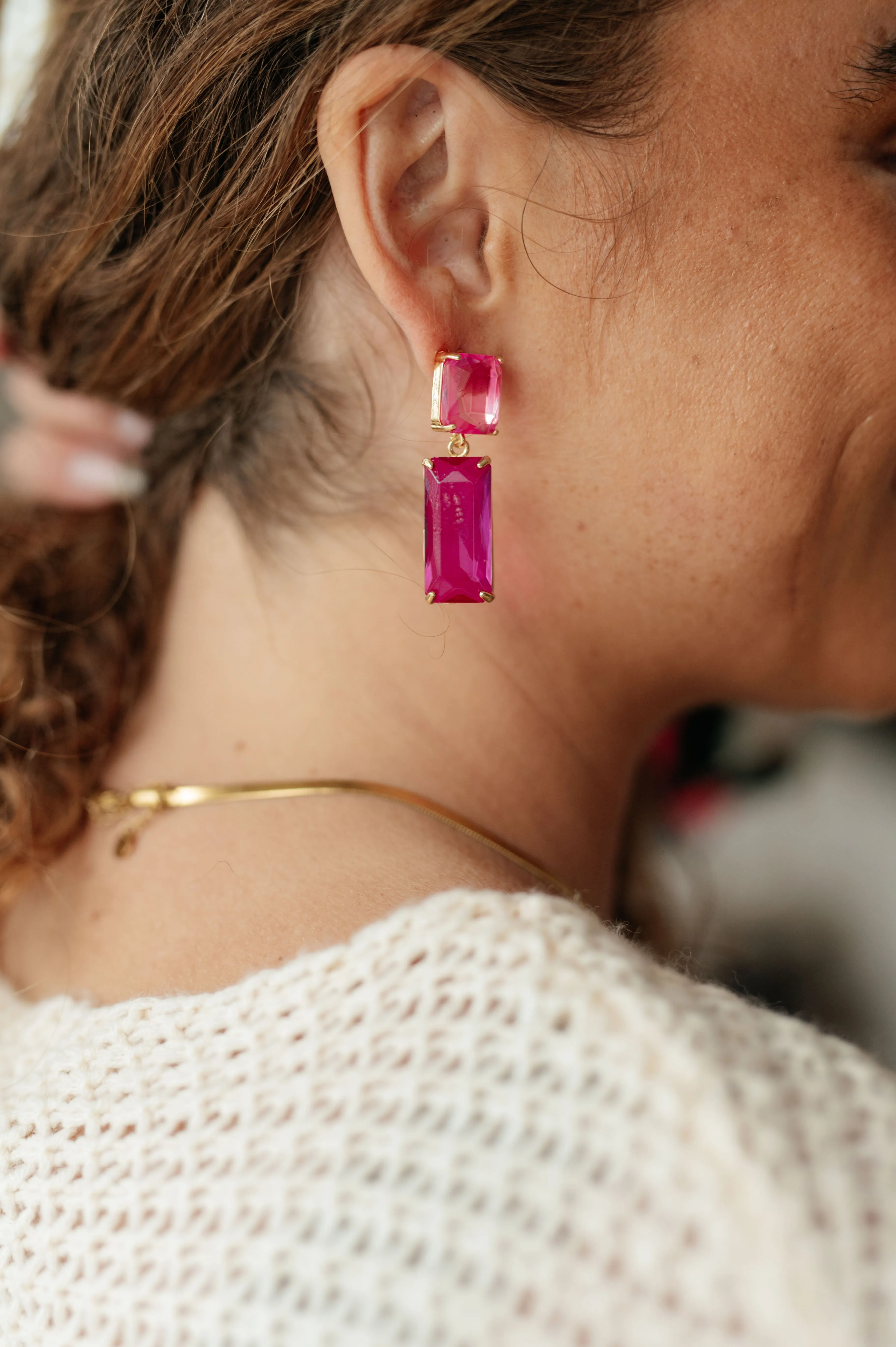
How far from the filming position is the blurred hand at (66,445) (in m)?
1.08

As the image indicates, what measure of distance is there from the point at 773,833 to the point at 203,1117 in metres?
1.35

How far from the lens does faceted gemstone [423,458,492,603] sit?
2.60ft

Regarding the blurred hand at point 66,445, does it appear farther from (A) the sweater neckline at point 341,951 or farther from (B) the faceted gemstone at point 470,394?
(A) the sweater neckline at point 341,951

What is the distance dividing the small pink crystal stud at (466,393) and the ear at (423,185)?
19 mm

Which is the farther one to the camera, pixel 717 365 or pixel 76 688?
pixel 76 688

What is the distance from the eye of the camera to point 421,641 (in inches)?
35.4

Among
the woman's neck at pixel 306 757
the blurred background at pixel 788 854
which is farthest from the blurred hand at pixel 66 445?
the blurred background at pixel 788 854

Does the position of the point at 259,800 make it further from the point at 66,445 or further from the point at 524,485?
the point at 66,445

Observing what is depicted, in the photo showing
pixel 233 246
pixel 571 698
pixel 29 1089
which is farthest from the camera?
pixel 571 698

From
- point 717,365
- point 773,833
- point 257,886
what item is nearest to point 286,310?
point 717,365

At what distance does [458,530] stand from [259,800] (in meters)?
0.26

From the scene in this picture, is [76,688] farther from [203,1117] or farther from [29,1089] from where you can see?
[203,1117]

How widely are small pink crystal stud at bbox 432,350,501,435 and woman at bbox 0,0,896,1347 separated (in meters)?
0.01

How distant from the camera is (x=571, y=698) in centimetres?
100
